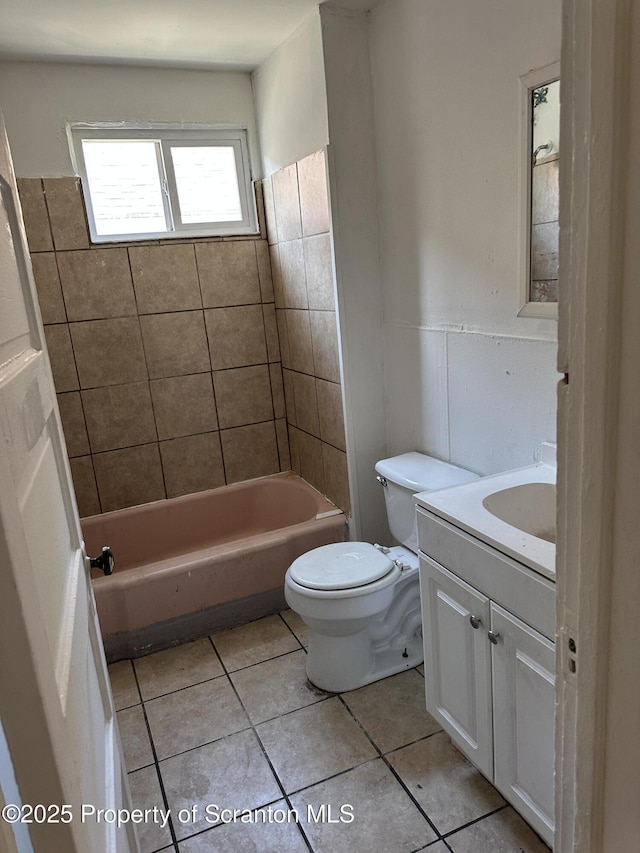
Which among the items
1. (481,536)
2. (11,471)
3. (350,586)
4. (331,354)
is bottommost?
(350,586)

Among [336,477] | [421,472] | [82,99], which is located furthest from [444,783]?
[82,99]

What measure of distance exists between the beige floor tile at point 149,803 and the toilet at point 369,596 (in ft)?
2.06

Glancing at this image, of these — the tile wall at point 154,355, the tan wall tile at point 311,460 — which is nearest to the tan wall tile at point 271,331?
the tile wall at point 154,355

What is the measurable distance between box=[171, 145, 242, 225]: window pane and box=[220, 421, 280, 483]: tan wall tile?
1098 millimetres

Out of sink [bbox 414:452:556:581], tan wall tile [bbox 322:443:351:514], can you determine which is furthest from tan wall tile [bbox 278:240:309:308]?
sink [bbox 414:452:556:581]

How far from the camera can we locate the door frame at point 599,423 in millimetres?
530

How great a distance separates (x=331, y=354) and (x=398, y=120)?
94cm

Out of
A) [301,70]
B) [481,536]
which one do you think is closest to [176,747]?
[481,536]

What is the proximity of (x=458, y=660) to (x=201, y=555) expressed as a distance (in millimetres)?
1263

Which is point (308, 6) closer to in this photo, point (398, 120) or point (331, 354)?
point (398, 120)

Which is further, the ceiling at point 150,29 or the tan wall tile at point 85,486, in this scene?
the tan wall tile at point 85,486

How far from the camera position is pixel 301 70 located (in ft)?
7.82

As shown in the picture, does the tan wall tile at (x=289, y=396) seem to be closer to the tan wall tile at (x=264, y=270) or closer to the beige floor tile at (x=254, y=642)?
the tan wall tile at (x=264, y=270)

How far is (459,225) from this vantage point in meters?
1.93
